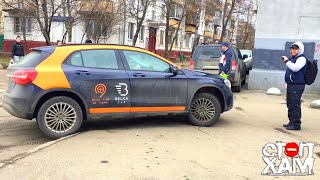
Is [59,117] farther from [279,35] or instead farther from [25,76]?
[279,35]

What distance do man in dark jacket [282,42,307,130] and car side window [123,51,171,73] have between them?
2.21 m

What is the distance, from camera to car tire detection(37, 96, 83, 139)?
20.8 ft

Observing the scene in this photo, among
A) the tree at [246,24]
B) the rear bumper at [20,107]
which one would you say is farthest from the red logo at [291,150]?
the tree at [246,24]

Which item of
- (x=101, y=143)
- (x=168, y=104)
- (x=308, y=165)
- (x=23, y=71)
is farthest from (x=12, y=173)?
(x=308, y=165)

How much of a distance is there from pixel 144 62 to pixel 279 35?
850 cm

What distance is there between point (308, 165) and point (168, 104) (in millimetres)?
2868

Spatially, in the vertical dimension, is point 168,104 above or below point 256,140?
above

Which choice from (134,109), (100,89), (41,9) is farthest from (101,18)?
(100,89)

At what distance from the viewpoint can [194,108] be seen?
755 cm

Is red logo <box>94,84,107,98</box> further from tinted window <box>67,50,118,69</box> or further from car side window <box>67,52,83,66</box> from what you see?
car side window <box>67,52,83,66</box>

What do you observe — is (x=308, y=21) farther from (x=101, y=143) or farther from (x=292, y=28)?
(x=101, y=143)

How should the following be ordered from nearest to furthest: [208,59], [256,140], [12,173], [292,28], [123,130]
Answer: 1. [12,173]
2. [256,140]
3. [123,130]
4. [208,59]
5. [292,28]

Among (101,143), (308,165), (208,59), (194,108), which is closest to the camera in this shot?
(308,165)

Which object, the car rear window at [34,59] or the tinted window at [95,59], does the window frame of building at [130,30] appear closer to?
the tinted window at [95,59]
